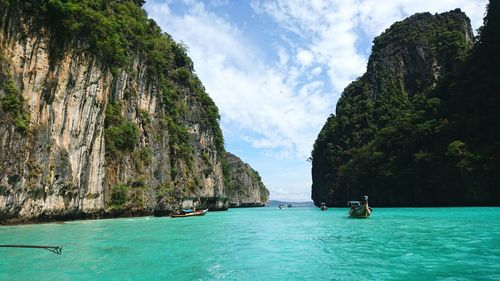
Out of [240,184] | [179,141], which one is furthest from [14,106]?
[240,184]

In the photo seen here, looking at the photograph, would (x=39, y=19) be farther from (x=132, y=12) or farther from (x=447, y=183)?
(x=447, y=183)

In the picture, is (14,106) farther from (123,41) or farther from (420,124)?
(420,124)

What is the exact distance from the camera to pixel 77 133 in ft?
92.7

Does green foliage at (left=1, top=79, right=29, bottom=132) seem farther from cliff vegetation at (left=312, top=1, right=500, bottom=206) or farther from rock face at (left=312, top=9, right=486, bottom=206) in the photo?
rock face at (left=312, top=9, right=486, bottom=206)

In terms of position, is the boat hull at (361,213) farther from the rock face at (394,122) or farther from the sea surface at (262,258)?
the rock face at (394,122)

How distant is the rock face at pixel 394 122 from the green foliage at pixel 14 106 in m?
43.4

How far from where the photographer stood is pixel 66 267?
10516 millimetres

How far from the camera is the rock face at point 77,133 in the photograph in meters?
22.5

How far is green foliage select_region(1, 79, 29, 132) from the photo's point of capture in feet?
71.4

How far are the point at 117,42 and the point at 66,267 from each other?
2477cm

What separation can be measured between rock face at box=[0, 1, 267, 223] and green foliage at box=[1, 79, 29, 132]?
5cm

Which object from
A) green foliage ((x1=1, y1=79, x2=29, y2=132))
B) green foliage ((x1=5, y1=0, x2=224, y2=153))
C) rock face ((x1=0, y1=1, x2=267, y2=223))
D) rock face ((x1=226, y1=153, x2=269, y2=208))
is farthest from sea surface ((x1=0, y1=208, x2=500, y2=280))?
rock face ((x1=226, y1=153, x2=269, y2=208))

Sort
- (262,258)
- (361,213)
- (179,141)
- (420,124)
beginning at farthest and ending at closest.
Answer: (420,124) → (179,141) → (361,213) → (262,258)

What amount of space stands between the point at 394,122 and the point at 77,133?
49950mm
